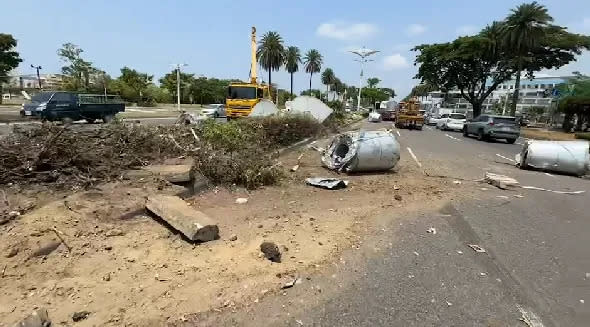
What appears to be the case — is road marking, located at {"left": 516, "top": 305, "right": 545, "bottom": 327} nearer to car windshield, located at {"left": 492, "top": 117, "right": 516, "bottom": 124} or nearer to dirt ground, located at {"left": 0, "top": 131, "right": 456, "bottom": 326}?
dirt ground, located at {"left": 0, "top": 131, "right": 456, "bottom": 326}

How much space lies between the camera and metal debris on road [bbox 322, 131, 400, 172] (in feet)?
31.7

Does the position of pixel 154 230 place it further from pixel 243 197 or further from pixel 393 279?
pixel 393 279

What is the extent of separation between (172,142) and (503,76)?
151 feet

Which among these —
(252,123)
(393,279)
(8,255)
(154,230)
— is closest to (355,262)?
(393,279)

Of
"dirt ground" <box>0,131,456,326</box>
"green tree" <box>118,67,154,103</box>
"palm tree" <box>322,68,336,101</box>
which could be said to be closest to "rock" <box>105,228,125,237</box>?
"dirt ground" <box>0,131,456,326</box>

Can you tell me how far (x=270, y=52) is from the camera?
231ft

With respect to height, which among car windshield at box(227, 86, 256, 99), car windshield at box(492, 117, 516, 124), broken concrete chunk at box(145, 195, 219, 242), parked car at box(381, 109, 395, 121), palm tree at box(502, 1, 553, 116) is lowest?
parked car at box(381, 109, 395, 121)

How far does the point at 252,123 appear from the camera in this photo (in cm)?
1272

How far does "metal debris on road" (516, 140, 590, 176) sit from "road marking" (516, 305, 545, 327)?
944cm

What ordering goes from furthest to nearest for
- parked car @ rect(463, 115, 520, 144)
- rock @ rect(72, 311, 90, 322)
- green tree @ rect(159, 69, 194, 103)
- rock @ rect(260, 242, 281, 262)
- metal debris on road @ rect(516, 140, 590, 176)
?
1. green tree @ rect(159, 69, 194, 103)
2. parked car @ rect(463, 115, 520, 144)
3. metal debris on road @ rect(516, 140, 590, 176)
4. rock @ rect(260, 242, 281, 262)
5. rock @ rect(72, 311, 90, 322)

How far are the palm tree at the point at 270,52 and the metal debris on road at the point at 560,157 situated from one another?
60.8 m

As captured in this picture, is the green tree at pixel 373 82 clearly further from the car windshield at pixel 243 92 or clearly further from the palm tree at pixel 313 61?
the car windshield at pixel 243 92

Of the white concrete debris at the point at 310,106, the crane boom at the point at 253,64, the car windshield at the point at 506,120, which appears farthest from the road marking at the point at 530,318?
the crane boom at the point at 253,64

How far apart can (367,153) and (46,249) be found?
6.83 metres
